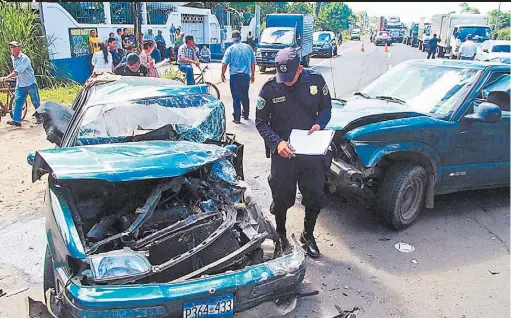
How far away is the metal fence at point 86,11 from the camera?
16109 mm

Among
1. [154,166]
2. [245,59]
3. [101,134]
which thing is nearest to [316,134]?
[154,166]

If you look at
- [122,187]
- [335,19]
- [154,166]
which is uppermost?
[335,19]

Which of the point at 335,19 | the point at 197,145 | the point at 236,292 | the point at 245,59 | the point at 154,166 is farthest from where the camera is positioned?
the point at 335,19

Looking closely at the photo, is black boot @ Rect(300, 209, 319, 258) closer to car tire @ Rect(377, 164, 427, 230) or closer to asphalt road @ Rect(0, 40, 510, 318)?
asphalt road @ Rect(0, 40, 510, 318)

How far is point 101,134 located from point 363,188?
262 centimetres

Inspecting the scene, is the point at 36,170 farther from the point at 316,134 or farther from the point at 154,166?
the point at 316,134

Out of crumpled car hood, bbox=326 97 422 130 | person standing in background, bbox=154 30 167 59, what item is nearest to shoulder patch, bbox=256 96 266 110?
crumpled car hood, bbox=326 97 422 130

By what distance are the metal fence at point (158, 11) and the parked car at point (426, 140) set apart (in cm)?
1856

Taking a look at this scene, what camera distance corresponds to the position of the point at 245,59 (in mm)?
8977

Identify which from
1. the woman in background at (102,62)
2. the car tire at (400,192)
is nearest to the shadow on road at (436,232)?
the car tire at (400,192)

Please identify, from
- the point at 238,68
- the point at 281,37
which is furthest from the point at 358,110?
the point at 281,37

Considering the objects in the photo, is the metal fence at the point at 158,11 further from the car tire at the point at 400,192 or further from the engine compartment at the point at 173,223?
the engine compartment at the point at 173,223

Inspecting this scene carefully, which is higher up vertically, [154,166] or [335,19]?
[335,19]

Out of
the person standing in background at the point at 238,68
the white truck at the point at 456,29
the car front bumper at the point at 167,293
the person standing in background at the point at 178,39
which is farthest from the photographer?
the white truck at the point at 456,29
